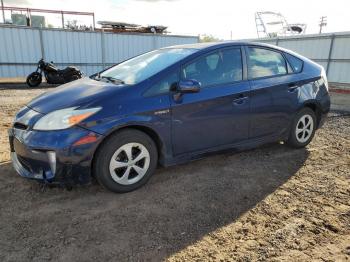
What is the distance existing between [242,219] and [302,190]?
3.37 ft

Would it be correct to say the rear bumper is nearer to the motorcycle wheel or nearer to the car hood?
the car hood

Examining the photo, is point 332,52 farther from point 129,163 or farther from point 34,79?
point 129,163

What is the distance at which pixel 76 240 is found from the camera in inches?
105

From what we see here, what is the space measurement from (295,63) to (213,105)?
70.0 inches

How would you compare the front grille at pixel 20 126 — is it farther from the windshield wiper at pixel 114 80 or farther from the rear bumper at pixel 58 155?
the windshield wiper at pixel 114 80

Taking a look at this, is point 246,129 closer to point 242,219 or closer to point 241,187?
point 241,187

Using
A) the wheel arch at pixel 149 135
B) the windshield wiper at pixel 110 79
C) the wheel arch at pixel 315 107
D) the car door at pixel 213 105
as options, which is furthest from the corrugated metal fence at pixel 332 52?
the wheel arch at pixel 149 135

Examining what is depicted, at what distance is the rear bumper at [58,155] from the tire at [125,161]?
13 centimetres

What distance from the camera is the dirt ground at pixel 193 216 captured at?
8.41 feet

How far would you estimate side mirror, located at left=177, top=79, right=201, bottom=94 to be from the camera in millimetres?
3547

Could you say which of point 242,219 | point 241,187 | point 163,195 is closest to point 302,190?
point 241,187

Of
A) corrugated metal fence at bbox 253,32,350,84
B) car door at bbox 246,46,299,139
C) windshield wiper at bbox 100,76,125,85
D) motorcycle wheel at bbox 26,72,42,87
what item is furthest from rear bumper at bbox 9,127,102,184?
corrugated metal fence at bbox 253,32,350,84

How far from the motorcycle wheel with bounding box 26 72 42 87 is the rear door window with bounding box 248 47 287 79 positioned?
1118 cm

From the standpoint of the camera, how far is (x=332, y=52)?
46.6 ft
